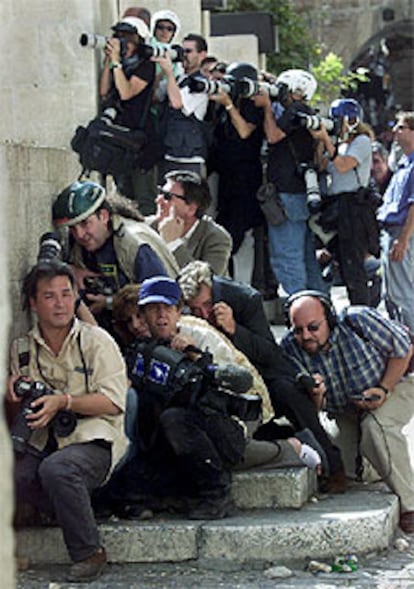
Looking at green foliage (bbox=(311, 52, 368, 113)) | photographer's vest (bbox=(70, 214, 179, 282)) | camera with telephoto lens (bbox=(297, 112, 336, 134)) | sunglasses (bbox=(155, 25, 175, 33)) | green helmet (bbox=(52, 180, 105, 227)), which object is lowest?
photographer's vest (bbox=(70, 214, 179, 282))

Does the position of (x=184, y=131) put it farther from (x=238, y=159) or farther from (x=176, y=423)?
(x=176, y=423)

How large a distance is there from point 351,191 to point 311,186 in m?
0.32

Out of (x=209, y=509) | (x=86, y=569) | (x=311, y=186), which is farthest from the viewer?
Answer: (x=311, y=186)

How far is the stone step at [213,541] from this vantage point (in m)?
5.65

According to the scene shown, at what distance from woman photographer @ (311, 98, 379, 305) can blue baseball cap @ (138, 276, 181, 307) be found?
3.31 metres

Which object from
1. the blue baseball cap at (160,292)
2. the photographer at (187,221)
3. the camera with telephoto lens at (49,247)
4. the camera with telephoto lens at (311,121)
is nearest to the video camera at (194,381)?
the blue baseball cap at (160,292)

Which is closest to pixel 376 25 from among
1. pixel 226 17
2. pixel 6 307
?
pixel 226 17

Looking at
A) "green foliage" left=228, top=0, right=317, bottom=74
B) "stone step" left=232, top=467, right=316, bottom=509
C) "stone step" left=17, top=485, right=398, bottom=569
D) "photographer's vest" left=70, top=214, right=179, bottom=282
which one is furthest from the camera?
"green foliage" left=228, top=0, right=317, bottom=74

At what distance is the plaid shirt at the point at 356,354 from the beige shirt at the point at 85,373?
4.21 ft

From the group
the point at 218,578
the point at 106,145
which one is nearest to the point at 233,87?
the point at 106,145

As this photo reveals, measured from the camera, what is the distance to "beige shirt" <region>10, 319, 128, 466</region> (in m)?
5.54

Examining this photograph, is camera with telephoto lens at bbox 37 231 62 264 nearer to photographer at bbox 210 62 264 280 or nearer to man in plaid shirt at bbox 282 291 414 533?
man in plaid shirt at bbox 282 291 414 533

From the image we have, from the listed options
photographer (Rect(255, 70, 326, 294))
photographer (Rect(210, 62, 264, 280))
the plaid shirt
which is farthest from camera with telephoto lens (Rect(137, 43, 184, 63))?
the plaid shirt

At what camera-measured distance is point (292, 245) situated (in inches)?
365
